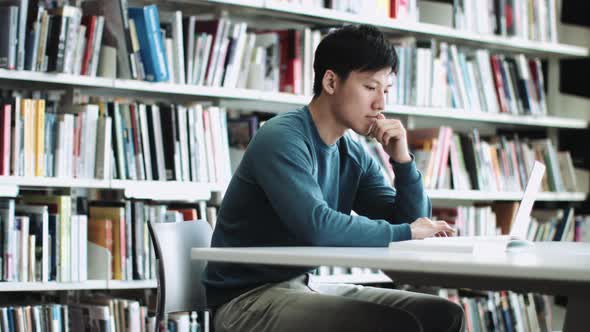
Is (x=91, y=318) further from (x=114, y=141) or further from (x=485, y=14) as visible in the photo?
(x=485, y=14)

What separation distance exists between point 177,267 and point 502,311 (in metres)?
2.33

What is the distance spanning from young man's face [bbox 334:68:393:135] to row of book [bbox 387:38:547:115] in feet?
5.59

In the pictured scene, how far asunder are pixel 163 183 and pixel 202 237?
1.04 meters

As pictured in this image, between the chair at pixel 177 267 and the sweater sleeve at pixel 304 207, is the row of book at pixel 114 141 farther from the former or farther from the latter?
the sweater sleeve at pixel 304 207

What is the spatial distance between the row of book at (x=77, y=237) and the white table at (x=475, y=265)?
55.2 inches

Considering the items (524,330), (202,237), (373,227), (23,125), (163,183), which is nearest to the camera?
(373,227)

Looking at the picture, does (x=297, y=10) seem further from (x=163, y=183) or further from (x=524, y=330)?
(x=524, y=330)

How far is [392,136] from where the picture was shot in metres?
2.28

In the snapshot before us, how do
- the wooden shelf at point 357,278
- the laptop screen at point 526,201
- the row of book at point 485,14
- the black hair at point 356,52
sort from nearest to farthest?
the laptop screen at point 526,201 < the black hair at point 356,52 < the wooden shelf at point 357,278 < the row of book at point 485,14

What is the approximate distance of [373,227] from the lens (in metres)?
1.95

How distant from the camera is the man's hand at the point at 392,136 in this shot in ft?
7.48

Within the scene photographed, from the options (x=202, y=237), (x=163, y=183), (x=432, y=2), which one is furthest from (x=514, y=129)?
(x=202, y=237)

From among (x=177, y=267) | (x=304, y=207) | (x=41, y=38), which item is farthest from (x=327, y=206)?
(x=41, y=38)

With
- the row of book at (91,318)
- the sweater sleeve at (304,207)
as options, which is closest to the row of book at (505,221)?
the row of book at (91,318)
